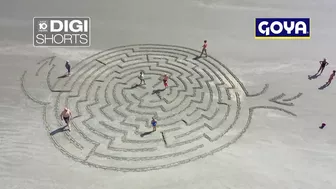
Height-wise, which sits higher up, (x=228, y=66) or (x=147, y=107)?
(x=228, y=66)

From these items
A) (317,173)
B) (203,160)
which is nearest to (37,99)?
(203,160)

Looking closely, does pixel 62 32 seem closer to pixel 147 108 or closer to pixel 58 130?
pixel 58 130

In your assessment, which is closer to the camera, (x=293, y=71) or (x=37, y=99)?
(x=37, y=99)

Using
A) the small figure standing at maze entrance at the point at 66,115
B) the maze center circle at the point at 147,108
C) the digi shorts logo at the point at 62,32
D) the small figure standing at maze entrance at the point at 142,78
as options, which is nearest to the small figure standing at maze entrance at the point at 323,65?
the maze center circle at the point at 147,108

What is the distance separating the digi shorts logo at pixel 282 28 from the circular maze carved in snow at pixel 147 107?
20.2 feet

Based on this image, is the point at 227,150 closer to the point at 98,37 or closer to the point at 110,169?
the point at 110,169

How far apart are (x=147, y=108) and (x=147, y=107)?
0.06 metres

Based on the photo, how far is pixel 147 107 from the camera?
21047 mm

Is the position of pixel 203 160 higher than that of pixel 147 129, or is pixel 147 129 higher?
pixel 147 129

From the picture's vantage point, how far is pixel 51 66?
2416 cm

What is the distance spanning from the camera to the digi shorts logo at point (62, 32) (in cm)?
2636

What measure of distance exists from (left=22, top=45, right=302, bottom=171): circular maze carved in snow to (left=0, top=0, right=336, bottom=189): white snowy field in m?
0.70

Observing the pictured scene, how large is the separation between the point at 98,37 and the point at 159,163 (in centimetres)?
1378

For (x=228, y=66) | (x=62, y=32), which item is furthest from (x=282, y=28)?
(x=62, y=32)
